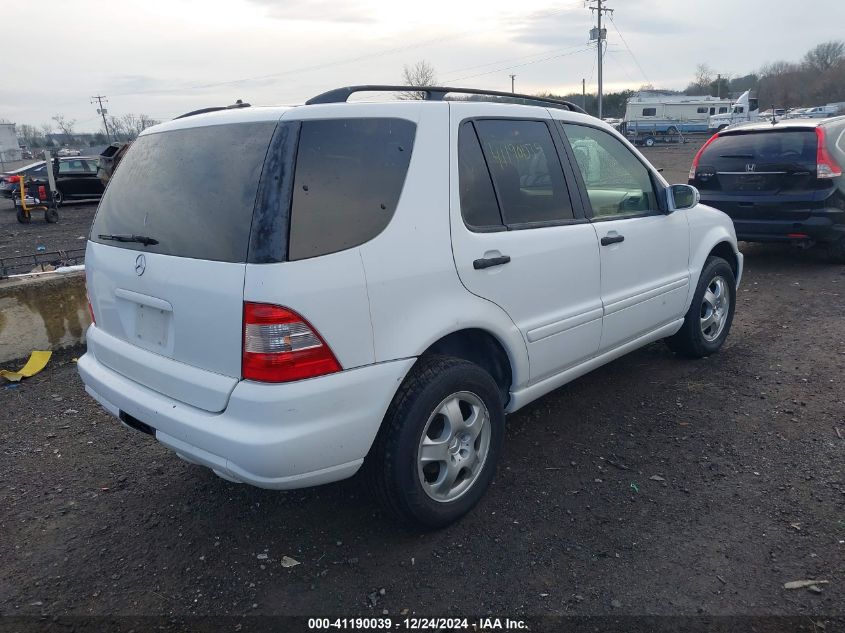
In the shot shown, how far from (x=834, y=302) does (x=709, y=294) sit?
2541mm

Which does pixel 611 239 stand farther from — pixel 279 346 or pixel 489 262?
pixel 279 346

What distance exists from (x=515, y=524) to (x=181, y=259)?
1908mm

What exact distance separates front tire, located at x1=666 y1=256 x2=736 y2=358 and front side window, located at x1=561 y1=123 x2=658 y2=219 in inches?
34.1

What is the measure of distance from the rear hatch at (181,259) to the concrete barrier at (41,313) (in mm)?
2684

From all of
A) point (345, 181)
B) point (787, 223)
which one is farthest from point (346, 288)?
point (787, 223)

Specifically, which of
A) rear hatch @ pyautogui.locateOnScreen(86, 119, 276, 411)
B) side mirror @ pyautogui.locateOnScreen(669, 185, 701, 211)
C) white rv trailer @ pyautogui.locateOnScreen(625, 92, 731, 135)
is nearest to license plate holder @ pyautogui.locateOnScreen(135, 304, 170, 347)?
rear hatch @ pyautogui.locateOnScreen(86, 119, 276, 411)

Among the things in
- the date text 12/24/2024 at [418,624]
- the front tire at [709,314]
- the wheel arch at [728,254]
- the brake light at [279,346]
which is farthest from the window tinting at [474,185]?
the wheel arch at [728,254]

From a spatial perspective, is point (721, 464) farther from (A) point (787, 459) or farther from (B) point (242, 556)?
(B) point (242, 556)

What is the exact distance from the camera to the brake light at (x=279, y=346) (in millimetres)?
Answer: 2332

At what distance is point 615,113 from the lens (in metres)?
79.3

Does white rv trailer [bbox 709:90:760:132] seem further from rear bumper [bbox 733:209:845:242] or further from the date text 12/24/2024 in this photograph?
the date text 12/24/2024

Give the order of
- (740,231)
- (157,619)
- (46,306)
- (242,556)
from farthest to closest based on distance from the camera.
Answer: (740,231)
(46,306)
(242,556)
(157,619)

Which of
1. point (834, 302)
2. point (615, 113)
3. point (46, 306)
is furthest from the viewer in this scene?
point (615, 113)

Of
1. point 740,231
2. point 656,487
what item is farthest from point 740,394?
point 740,231
